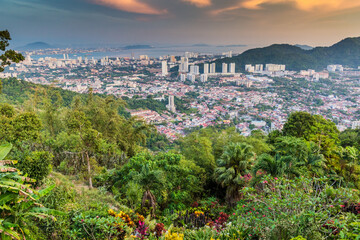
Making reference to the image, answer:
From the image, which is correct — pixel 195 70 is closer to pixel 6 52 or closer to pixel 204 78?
pixel 204 78

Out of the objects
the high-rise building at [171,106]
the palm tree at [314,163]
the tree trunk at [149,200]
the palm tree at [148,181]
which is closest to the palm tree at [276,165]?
the palm tree at [314,163]

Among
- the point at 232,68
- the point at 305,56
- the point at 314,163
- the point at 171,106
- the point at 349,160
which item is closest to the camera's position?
the point at 314,163

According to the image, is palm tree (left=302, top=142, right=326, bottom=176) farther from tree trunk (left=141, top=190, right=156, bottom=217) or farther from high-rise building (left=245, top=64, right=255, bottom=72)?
high-rise building (left=245, top=64, right=255, bottom=72)

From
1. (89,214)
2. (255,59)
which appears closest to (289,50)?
(255,59)

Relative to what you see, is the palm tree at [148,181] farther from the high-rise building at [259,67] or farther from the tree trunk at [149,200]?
the high-rise building at [259,67]

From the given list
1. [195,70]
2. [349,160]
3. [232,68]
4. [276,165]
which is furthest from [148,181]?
[232,68]

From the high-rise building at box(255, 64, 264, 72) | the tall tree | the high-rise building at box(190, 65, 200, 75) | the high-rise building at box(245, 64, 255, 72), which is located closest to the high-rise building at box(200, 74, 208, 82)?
the high-rise building at box(190, 65, 200, 75)
